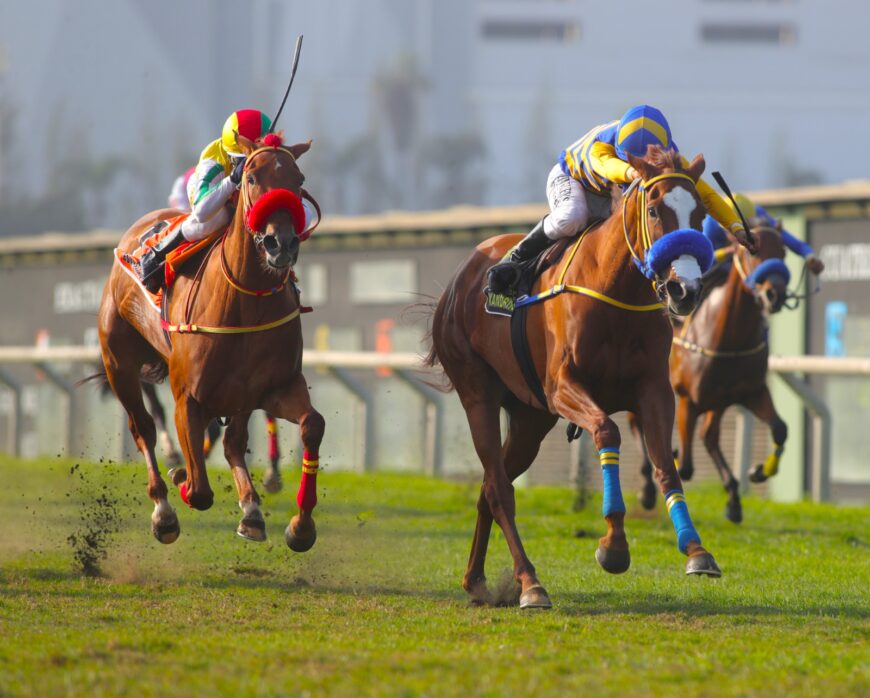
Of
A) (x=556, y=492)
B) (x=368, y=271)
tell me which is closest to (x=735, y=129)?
(x=368, y=271)

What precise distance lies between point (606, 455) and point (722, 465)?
496cm

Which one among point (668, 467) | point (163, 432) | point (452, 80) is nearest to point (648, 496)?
point (163, 432)

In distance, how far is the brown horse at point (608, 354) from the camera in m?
6.26

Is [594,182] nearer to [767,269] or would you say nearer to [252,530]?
[252,530]

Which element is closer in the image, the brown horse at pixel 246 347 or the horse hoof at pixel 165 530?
the brown horse at pixel 246 347

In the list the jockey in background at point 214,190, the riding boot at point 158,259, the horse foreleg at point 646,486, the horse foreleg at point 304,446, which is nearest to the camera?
the horse foreleg at point 304,446

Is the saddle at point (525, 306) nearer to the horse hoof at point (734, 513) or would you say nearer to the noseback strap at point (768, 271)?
the noseback strap at point (768, 271)

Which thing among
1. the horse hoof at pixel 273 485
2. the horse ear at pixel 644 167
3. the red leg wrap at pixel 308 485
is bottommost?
the horse hoof at pixel 273 485

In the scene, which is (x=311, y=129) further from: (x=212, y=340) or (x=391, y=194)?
(x=212, y=340)

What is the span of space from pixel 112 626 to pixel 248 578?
1.96 meters

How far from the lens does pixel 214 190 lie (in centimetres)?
785

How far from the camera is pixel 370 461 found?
14.9 meters

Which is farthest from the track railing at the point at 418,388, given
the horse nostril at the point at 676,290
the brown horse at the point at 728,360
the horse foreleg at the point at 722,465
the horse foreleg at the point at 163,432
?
the horse nostril at the point at 676,290

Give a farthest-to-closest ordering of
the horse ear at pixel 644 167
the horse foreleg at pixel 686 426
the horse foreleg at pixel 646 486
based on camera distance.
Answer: the horse foreleg at pixel 686 426, the horse foreleg at pixel 646 486, the horse ear at pixel 644 167
